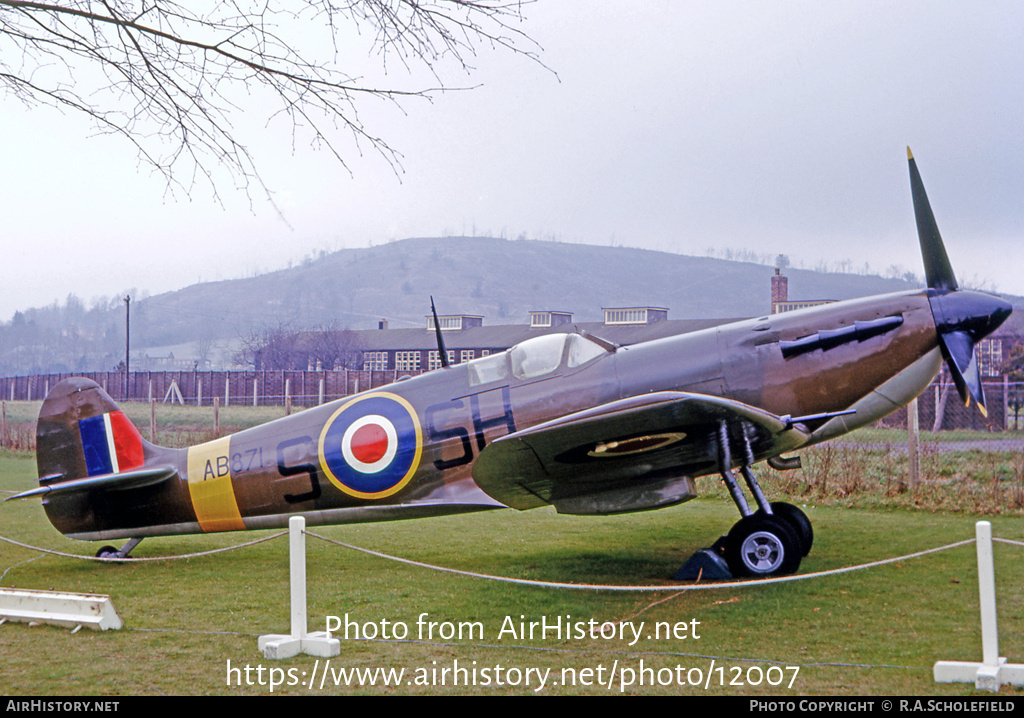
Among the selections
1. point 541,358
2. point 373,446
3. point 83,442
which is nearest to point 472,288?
point 83,442

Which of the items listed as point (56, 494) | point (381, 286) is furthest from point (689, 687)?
point (381, 286)

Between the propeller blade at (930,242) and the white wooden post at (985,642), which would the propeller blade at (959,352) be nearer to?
the propeller blade at (930,242)

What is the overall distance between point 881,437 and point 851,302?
1351cm

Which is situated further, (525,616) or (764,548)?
(764,548)

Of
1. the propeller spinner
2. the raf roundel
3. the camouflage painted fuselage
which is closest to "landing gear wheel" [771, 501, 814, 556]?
the camouflage painted fuselage

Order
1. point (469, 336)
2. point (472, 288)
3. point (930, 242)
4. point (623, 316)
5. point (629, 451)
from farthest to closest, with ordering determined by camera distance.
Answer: point (472, 288), point (623, 316), point (469, 336), point (930, 242), point (629, 451)

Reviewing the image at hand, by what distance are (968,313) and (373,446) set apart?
15.5 ft

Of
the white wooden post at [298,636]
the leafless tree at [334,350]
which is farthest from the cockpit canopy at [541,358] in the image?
the leafless tree at [334,350]

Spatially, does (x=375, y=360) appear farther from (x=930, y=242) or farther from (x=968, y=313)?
(x=968, y=313)

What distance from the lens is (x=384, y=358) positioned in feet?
191

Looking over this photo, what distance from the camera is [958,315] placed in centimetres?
648

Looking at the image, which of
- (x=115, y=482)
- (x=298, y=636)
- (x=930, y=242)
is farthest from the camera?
(x=115, y=482)

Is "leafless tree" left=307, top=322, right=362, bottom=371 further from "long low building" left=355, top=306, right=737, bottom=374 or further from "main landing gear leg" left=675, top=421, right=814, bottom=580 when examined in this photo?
"main landing gear leg" left=675, top=421, right=814, bottom=580

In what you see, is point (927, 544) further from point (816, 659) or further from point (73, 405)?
point (73, 405)
